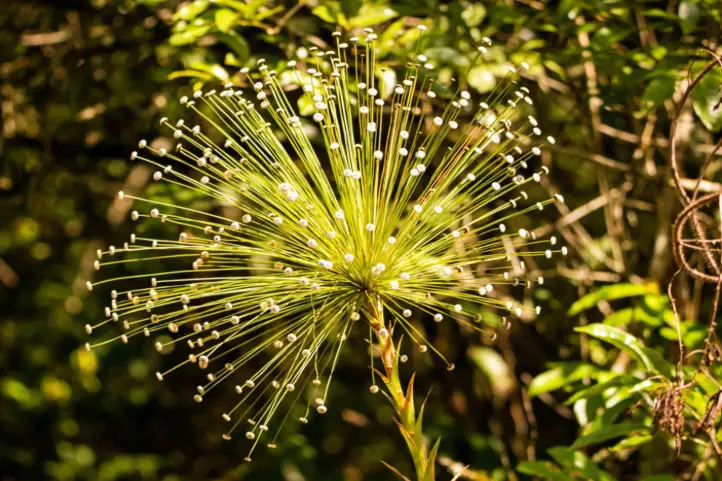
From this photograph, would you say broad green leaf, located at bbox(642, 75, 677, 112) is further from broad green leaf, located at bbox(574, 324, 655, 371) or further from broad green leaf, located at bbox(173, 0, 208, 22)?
broad green leaf, located at bbox(173, 0, 208, 22)

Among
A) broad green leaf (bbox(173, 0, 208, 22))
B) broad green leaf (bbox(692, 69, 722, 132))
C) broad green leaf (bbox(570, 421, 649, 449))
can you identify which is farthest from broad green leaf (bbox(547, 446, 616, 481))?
broad green leaf (bbox(173, 0, 208, 22))

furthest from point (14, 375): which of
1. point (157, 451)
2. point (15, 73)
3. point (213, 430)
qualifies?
point (15, 73)

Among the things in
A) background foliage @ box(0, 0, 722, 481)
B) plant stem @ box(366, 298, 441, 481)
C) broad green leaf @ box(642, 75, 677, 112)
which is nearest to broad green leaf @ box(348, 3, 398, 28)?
background foliage @ box(0, 0, 722, 481)

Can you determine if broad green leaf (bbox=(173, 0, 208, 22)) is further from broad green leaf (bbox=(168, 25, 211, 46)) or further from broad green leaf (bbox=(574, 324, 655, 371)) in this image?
broad green leaf (bbox=(574, 324, 655, 371))

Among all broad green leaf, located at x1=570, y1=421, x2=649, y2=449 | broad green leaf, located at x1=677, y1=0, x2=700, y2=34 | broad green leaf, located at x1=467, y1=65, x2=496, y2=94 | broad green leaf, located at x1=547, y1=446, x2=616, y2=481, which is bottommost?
broad green leaf, located at x1=547, y1=446, x2=616, y2=481

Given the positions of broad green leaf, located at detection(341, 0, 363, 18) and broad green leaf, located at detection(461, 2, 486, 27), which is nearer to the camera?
broad green leaf, located at detection(341, 0, 363, 18)

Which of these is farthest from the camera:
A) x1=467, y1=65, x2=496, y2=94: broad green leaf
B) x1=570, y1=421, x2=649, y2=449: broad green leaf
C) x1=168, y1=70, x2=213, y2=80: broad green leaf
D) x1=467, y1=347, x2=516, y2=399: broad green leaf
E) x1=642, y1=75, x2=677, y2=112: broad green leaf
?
x1=467, y1=347, x2=516, y2=399: broad green leaf

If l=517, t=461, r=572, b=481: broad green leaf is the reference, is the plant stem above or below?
above

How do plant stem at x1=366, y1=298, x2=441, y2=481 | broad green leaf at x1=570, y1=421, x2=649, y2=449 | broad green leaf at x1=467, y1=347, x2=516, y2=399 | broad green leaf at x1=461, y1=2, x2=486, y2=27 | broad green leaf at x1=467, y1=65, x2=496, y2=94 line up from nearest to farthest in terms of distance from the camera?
1. plant stem at x1=366, y1=298, x2=441, y2=481
2. broad green leaf at x1=570, y1=421, x2=649, y2=449
3. broad green leaf at x1=467, y1=65, x2=496, y2=94
4. broad green leaf at x1=461, y1=2, x2=486, y2=27
5. broad green leaf at x1=467, y1=347, x2=516, y2=399
